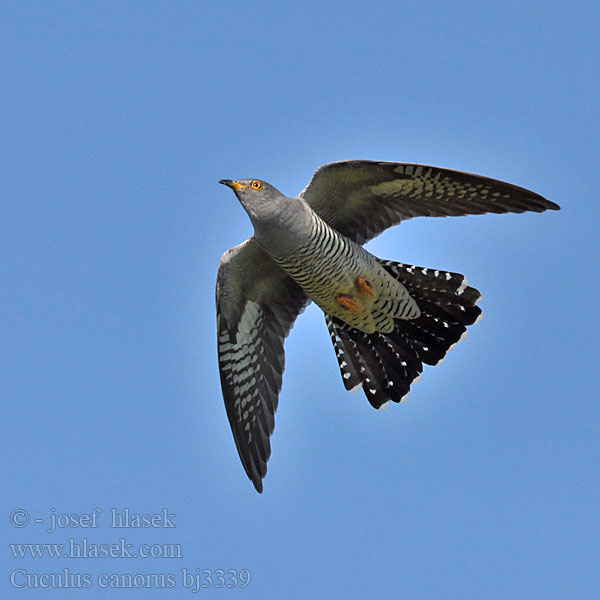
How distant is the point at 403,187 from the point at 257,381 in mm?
2881

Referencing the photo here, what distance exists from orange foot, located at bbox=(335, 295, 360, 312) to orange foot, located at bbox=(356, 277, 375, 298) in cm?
16

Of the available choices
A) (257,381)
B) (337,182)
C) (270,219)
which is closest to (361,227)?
(337,182)

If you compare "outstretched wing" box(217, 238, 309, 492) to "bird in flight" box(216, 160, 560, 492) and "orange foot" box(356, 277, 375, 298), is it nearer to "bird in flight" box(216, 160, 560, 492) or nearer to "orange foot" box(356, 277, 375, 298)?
"bird in flight" box(216, 160, 560, 492)

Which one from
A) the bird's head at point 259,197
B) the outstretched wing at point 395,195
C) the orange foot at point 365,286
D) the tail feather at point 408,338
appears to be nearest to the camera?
the outstretched wing at point 395,195

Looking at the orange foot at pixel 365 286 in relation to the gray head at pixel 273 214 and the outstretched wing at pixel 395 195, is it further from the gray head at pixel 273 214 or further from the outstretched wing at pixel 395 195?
the gray head at pixel 273 214

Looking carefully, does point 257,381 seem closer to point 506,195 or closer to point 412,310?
point 412,310

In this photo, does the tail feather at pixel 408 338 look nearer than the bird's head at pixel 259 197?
No

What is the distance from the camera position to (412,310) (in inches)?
420

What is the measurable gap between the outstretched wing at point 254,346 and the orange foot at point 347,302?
0.89 meters

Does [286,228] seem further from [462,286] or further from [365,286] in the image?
[462,286]

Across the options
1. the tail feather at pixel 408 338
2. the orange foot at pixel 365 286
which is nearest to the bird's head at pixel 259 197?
the orange foot at pixel 365 286

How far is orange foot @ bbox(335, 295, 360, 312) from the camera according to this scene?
33.9 feet

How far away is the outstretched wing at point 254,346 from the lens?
1093 centimetres

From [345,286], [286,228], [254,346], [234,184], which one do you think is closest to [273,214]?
[286,228]
